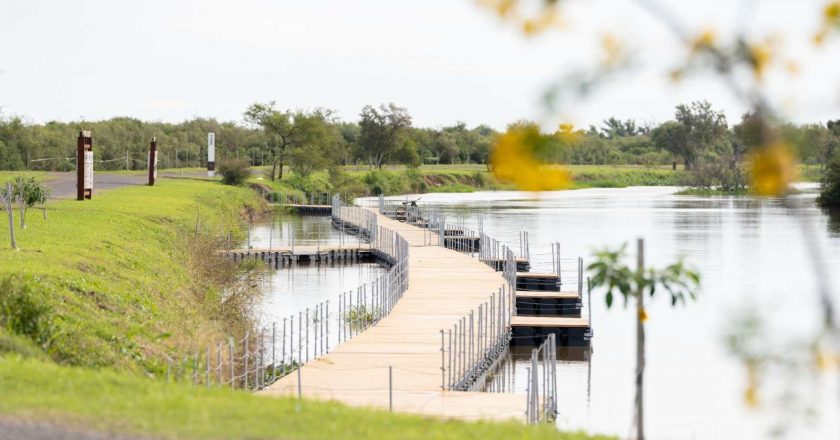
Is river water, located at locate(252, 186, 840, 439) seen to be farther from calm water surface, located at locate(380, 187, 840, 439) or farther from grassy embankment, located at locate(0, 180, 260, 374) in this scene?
grassy embankment, located at locate(0, 180, 260, 374)

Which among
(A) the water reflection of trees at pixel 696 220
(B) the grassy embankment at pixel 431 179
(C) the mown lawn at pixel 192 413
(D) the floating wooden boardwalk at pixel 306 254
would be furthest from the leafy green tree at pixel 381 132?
(C) the mown lawn at pixel 192 413

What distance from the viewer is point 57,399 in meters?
11.3

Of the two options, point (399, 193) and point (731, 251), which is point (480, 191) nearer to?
point (399, 193)

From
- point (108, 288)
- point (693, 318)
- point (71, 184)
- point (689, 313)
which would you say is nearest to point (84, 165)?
point (71, 184)

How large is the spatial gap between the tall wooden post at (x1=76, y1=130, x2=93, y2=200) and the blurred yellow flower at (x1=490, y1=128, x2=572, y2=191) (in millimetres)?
35784

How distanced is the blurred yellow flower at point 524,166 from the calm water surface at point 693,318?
59 cm

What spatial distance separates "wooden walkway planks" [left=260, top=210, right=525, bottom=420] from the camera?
666 inches

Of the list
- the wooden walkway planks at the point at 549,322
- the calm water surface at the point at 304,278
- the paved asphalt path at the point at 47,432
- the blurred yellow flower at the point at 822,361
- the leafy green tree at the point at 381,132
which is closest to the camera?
the blurred yellow flower at the point at 822,361

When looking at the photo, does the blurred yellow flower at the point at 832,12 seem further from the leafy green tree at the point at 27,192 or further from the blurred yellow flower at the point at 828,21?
the leafy green tree at the point at 27,192

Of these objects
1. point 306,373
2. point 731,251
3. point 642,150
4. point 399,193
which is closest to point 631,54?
point 306,373

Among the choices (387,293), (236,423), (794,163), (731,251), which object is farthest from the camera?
(731,251)

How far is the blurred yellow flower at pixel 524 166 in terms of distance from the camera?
22.5 ft

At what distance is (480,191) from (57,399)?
110741mm

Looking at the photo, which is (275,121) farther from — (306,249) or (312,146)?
(306,249)
